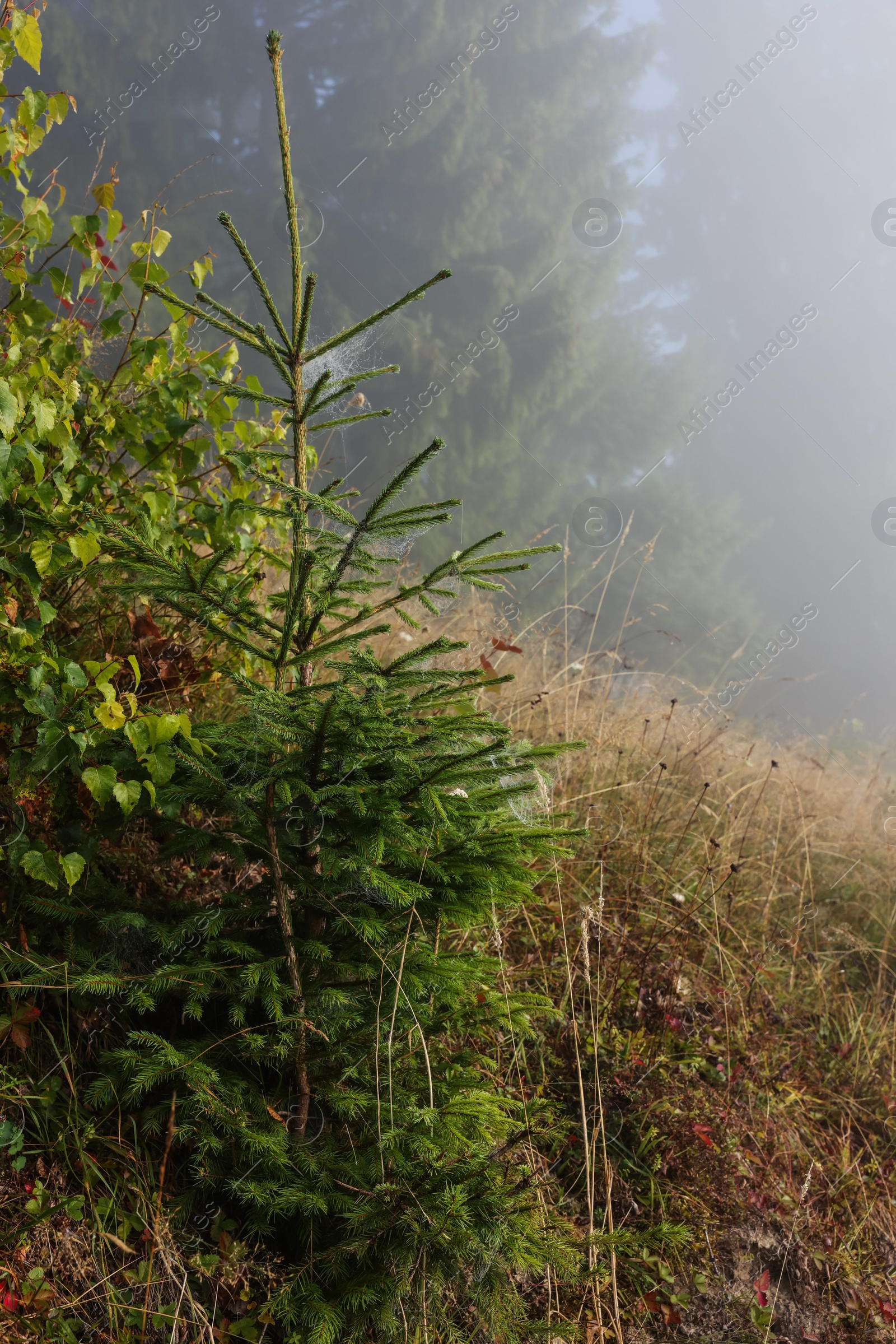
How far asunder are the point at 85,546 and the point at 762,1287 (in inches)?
100

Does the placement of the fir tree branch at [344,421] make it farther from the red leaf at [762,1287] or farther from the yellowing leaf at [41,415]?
the red leaf at [762,1287]

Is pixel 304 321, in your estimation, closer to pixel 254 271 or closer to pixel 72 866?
pixel 254 271

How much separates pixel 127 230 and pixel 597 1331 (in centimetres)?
280

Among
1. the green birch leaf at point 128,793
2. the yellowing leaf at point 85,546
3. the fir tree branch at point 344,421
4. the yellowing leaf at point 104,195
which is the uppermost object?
the yellowing leaf at point 104,195

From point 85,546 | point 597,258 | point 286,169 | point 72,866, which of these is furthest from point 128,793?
point 597,258

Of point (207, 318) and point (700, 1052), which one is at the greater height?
point (207, 318)

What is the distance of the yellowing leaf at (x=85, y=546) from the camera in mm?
1302

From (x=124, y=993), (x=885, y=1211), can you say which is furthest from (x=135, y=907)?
(x=885, y=1211)

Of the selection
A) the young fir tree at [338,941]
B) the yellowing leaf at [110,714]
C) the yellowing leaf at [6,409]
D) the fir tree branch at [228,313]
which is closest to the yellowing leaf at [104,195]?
the young fir tree at [338,941]

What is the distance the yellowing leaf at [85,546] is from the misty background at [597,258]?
1108 centimetres

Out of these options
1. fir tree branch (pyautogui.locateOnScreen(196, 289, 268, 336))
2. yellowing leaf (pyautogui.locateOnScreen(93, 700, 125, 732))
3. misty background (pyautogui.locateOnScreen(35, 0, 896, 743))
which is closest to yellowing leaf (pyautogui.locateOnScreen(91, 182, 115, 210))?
fir tree branch (pyautogui.locateOnScreen(196, 289, 268, 336))

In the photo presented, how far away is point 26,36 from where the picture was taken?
144 centimetres

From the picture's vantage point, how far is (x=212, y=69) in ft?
101

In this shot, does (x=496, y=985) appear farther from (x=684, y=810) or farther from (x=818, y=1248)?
(x=684, y=810)
